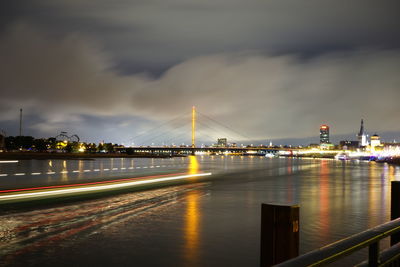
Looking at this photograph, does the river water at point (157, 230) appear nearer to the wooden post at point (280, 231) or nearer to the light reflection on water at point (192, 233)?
the light reflection on water at point (192, 233)

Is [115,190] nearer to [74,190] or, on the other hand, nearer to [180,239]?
[74,190]

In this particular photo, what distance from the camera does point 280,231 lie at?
4594 millimetres

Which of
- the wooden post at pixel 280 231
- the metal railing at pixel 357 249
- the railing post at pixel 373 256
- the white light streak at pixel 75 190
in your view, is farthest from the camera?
the white light streak at pixel 75 190

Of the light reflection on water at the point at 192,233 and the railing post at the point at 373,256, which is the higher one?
the railing post at the point at 373,256

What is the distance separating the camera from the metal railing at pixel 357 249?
9.62ft

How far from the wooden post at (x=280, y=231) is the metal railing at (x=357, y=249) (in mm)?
876

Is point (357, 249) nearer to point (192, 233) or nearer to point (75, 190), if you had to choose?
point (192, 233)

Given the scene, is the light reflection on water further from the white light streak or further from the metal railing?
the white light streak

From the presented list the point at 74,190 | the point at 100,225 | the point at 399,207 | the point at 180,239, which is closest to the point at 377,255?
the point at 399,207

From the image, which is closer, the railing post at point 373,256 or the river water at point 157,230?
the railing post at point 373,256

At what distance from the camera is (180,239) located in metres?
10.6

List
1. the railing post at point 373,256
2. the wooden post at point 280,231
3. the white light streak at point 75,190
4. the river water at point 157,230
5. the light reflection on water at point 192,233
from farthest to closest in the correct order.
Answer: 1. the white light streak at point 75,190
2. the light reflection on water at point 192,233
3. the river water at point 157,230
4. the wooden post at point 280,231
5. the railing post at point 373,256

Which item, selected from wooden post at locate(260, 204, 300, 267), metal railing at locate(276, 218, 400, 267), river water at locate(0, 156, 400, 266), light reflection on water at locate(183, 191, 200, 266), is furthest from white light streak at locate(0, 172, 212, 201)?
metal railing at locate(276, 218, 400, 267)

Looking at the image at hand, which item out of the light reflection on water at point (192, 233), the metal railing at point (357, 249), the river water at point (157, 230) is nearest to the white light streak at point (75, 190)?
the river water at point (157, 230)
